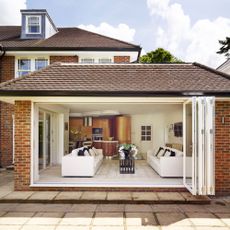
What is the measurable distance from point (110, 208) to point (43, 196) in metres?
2.01

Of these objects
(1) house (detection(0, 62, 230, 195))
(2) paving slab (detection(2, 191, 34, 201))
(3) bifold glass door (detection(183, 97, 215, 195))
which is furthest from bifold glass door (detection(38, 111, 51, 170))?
(3) bifold glass door (detection(183, 97, 215, 195))

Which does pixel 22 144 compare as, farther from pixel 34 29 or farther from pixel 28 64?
pixel 34 29

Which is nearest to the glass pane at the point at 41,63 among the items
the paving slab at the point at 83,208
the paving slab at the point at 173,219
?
the paving slab at the point at 83,208

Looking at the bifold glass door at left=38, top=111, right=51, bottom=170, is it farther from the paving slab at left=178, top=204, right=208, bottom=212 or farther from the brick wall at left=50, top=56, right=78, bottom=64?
the paving slab at left=178, top=204, right=208, bottom=212

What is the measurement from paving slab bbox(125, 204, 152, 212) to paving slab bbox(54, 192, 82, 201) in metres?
1.43

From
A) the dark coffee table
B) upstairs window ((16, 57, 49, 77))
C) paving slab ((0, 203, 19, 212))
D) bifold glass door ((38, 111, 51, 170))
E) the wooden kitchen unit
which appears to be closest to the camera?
paving slab ((0, 203, 19, 212))

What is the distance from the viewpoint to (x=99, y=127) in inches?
734

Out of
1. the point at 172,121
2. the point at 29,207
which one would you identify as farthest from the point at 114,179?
the point at 172,121

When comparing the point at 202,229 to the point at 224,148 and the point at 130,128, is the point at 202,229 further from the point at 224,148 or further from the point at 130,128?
the point at 130,128

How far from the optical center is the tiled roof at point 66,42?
15.0 m

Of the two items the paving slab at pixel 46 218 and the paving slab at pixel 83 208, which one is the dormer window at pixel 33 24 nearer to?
the paving slab at pixel 83 208

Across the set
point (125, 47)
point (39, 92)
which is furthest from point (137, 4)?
point (39, 92)

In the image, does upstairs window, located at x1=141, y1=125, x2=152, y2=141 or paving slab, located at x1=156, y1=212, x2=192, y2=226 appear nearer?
paving slab, located at x1=156, y1=212, x2=192, y2=226

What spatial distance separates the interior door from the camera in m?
8.10
